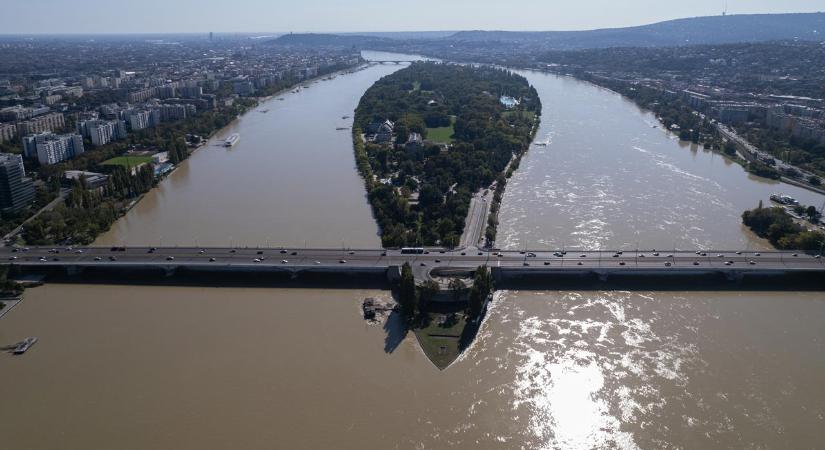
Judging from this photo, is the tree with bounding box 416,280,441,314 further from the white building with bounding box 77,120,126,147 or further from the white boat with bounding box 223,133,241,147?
the white building with bounding box 77,120,126,147

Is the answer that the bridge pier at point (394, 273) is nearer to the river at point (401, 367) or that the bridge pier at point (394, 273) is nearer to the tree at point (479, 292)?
the river at point (401, 367)

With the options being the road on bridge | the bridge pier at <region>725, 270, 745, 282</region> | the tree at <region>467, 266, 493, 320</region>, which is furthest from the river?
the road on bridge

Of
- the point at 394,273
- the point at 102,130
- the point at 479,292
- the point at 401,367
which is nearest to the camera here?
the point at 401,367

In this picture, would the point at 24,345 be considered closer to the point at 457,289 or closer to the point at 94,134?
the point at 457,289

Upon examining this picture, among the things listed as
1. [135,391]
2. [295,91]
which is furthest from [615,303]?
[295,91]

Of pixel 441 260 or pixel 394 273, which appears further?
pixel 441 260

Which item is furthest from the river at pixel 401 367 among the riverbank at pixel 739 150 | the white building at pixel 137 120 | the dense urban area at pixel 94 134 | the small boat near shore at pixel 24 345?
the white building at pixel 137 120

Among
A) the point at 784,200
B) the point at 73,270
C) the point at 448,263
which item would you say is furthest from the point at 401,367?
the point at 784,200

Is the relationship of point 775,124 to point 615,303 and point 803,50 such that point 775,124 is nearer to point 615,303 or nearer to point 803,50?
point 615,303
